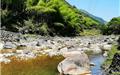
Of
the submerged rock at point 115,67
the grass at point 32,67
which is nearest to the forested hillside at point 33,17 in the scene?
the grass at point 32,67

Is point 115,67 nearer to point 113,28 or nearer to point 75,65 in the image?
point 75,65

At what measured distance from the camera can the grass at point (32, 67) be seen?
53.8 ft

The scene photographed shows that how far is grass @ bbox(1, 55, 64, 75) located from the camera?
16391mm

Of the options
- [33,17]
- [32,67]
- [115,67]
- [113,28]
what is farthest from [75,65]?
[113,28]

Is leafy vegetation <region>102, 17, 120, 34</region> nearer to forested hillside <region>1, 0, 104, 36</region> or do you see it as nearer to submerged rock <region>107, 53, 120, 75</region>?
forested hillside <region>1, 0, 104, 36</region>

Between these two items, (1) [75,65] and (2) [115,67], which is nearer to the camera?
(2) [115,67]

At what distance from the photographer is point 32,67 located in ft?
59.5

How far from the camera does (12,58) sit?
2081 cm

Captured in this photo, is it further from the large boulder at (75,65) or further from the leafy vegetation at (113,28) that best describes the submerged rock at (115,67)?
the leafy vegetation at (113,28)

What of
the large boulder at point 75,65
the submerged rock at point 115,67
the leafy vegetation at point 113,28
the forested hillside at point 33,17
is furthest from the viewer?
the leafy vegetation at point 113,28

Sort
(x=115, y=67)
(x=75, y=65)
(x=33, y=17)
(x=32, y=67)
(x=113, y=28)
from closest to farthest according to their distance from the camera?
(x=115, y=67) → (x=75, y=65) → (x=32, y=67) → (x=33, y=17) → (x=113, y=28)

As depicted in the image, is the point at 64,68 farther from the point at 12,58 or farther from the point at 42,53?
the point at 42,53

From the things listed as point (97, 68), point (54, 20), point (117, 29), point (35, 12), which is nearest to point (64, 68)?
point (97, 68)

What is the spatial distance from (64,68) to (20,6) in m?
35.5
